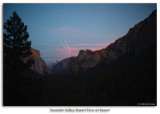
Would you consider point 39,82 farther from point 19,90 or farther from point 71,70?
point 71,70

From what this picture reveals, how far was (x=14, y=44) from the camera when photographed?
252 inches

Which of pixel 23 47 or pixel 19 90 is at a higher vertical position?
pixel 23 47

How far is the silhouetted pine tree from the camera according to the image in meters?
6.10

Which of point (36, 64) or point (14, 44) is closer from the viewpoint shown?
point (14, 44)

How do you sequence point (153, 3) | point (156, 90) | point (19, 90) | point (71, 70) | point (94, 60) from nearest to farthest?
point (19, 90), point (156, 90), point (153, 3), point (94, 60), point (71, 70)

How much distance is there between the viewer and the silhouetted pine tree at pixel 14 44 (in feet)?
20.0

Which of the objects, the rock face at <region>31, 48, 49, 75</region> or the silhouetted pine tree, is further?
the rock face at <region>31, 48, 49, 75</region>

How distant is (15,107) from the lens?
20.8 feet

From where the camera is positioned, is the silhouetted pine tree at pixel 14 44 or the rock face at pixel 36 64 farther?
the rock face at pixel 36 64

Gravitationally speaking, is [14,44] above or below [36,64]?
above

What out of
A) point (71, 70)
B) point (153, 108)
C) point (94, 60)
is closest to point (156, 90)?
point (153, 108)

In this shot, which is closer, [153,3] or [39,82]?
[39,82]

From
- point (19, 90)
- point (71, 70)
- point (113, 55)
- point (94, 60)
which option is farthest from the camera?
point (71, 70)

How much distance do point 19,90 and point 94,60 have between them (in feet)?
296
